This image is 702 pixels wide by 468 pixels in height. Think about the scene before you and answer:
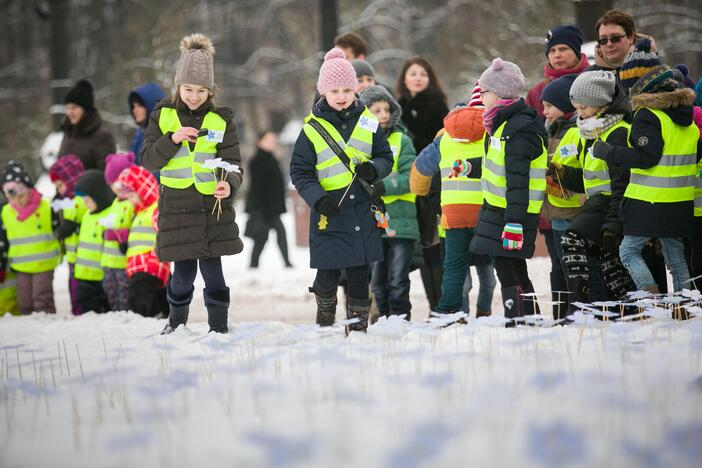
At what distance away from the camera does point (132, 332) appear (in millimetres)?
7578

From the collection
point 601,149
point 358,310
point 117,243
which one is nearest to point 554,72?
point 601,149

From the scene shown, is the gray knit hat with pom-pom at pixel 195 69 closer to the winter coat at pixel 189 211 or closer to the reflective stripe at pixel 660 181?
the winter coat at pixel 189 211

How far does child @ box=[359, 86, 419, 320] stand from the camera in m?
7.83

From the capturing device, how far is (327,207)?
6410 millimetres

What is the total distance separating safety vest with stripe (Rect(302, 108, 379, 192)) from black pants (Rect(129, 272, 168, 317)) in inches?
105

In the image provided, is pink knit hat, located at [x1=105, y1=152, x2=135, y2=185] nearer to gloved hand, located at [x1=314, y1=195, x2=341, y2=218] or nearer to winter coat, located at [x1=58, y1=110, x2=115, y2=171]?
winter coat, located at [x1=58, y1=110, x2=115, y2=171]

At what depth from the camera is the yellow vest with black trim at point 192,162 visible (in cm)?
684

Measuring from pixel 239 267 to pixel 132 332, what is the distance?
7.36m

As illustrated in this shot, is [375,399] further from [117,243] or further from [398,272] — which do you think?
[117,243]

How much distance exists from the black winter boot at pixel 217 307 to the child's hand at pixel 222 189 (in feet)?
2.28

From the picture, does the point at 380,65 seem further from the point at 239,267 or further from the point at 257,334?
the point at 257,334

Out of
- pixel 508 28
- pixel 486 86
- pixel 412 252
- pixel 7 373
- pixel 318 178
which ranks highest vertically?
pixel 508 28

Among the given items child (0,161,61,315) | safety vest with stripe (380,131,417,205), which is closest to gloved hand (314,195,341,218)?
safety vest with stripe (380,131,417,205)

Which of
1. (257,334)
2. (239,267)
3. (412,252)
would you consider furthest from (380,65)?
(257,334)
